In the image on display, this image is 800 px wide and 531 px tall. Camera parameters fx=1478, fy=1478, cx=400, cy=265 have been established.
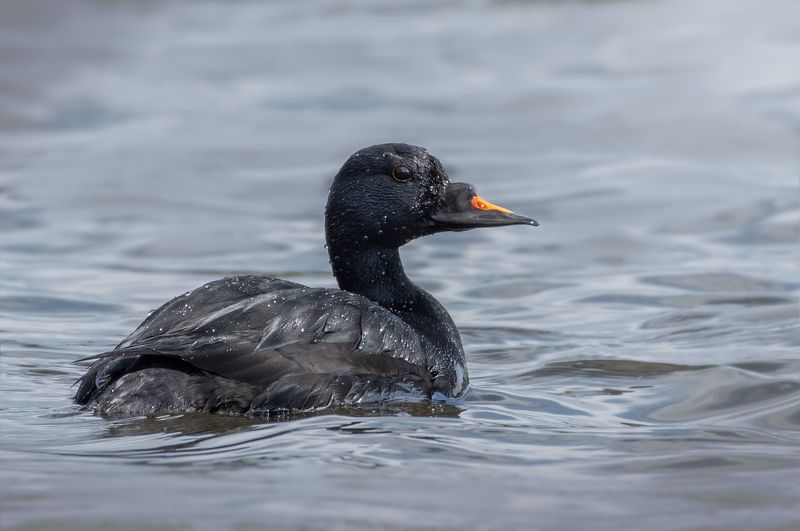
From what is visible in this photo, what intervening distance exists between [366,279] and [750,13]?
14592 millimetres

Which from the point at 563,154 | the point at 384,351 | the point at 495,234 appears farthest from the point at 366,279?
the point at 563,154

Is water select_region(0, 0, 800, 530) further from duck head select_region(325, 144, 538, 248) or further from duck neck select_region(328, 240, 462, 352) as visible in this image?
duck head select_region(325, 144, 538, 248)

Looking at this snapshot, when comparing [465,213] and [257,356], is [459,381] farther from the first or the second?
[257,356]

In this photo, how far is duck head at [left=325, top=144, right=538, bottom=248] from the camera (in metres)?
8.07

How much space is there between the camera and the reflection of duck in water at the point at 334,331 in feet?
22.4

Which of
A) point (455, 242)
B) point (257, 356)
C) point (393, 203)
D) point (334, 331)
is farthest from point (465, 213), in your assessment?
point (455, 242)

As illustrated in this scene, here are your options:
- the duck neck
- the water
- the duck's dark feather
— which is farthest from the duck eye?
the water

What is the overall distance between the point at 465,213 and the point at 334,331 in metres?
1.40

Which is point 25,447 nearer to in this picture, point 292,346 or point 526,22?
point 292,346

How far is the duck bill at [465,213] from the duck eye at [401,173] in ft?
0.88

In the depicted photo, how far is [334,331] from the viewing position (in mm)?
7152

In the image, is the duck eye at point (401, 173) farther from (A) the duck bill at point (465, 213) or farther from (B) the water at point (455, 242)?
(B) the water at point (455, 242)

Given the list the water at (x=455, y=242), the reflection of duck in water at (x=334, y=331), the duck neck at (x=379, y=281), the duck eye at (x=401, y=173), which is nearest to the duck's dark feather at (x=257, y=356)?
the reflection of duck in water at (x=334, y=331)

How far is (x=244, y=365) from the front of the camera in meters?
6.86
